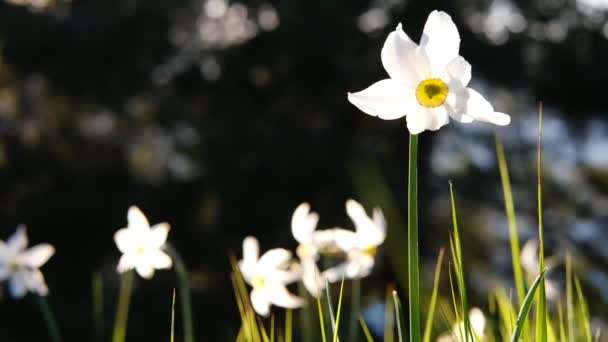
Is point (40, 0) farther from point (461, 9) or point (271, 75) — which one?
point (461, 9)

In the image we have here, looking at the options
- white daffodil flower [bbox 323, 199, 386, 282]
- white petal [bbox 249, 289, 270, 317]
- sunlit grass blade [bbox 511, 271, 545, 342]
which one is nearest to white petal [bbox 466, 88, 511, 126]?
→ sunlit grass blade [bbox 511, 271, 545, 342]

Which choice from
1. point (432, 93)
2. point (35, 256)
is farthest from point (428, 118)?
point (35, 256)

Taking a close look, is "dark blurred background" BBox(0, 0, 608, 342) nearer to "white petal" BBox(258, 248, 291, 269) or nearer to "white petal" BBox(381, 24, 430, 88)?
"white petal" BBox(258, 248, 291, 269)

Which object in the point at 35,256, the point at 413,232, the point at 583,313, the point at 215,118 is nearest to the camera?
the point at 413,232

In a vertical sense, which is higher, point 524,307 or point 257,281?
point 257,281

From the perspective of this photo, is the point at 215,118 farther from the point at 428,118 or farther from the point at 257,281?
the point at 428,118

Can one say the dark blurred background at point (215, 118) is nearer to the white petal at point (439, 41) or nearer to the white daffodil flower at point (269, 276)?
the white daffodil flower at point (269, 276)

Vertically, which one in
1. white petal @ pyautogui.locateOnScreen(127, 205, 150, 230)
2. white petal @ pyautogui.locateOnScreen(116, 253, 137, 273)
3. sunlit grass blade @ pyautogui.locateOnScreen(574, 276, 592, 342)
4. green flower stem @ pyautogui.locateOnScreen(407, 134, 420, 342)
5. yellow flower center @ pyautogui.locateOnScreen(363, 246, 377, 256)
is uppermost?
white petal @ pyautogui.locateOnScreen(127, 205, 150, 230)
